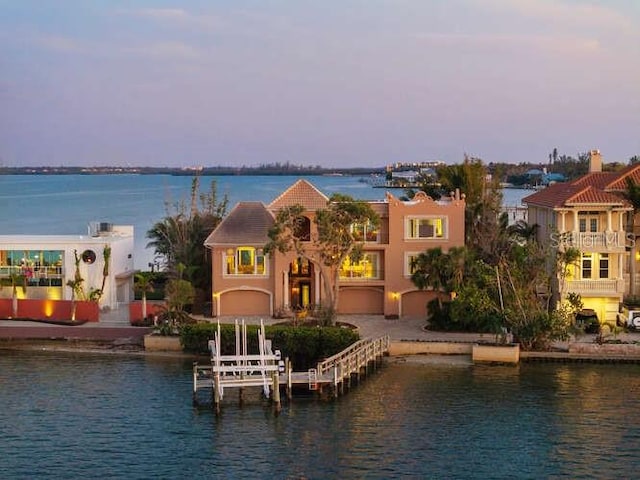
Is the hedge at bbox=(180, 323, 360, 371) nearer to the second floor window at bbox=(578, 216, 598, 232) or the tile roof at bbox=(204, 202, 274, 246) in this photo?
the tile roof at bbox=(204, 202, 274, 246)

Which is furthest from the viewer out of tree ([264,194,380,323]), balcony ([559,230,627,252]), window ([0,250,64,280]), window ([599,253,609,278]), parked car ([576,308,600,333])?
window ([0,250,64,280])

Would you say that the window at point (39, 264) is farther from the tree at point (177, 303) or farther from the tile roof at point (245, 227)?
the tree at point (177, 303)

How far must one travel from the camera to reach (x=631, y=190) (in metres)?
50.5

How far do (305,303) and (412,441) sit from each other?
21925 mm

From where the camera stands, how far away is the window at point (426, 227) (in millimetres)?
52188

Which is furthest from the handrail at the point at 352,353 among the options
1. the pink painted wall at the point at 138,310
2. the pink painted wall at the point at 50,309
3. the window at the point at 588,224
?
the pink painted wall at the point at 50,309

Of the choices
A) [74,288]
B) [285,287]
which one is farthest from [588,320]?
[74,288]

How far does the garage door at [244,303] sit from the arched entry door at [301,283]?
5.43 ft

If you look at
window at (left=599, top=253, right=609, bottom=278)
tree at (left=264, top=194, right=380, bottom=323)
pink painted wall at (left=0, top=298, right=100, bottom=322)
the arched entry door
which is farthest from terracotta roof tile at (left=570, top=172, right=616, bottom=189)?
pink painted wall at (left=0, top=298, right=100, bottom=322)

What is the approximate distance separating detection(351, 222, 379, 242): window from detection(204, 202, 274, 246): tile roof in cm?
467

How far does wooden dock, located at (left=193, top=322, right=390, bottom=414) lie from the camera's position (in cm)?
3684

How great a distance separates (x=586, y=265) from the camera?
164 feet

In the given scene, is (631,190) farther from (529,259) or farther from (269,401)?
(269,401)

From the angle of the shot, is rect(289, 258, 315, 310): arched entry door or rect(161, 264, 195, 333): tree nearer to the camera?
rect(161, 264, 195, 333): tree
